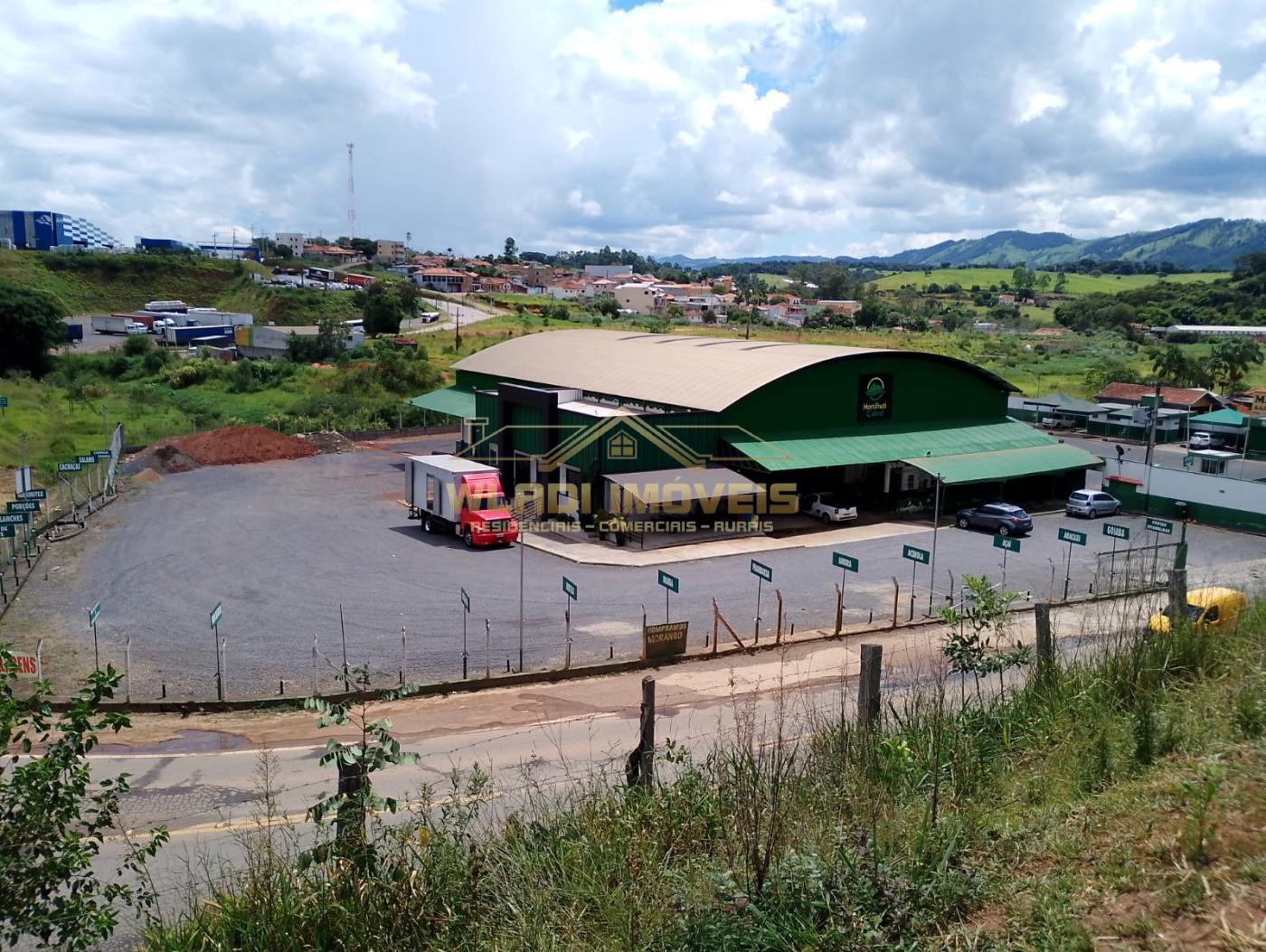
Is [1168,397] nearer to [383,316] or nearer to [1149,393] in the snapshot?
[1149,393]

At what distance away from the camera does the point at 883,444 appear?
3828cm

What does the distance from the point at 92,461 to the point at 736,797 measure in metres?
36.3

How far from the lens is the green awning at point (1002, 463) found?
36.2 m

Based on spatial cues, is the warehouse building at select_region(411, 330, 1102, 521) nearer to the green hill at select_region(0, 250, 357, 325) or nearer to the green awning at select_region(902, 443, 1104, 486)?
the green awning at select_region(902, 443, 1104, 486)

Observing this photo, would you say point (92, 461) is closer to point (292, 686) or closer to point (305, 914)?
point (292, 686)

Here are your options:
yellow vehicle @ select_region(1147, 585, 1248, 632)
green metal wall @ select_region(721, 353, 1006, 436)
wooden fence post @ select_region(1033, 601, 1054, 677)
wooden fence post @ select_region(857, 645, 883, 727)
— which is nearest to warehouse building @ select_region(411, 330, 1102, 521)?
green metal wall @ select_region(721, 353, 1006, 436)

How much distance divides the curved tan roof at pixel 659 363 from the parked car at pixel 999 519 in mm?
8181

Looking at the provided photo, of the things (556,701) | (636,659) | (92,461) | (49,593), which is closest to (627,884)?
(556,701)

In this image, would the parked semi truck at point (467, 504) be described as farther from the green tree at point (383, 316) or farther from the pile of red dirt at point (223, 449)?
the green tree at point (383, 316)

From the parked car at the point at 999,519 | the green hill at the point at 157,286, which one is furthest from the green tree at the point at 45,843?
the green hill at the point at 157,286

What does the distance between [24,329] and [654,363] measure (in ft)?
174

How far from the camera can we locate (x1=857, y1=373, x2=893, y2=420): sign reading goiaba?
39188 millimetres

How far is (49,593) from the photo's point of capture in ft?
81.7

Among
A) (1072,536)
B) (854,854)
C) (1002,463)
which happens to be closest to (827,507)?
(1002,463)
